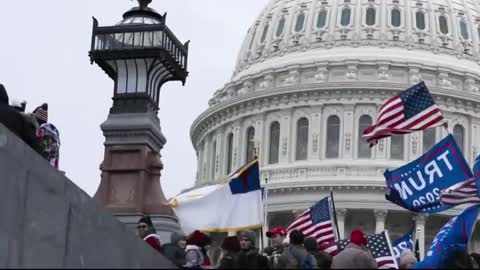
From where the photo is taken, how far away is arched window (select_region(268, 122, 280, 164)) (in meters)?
71.4

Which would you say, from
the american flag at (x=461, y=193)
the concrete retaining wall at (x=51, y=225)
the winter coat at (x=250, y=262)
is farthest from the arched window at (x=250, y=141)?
the winter coat at (x=250, y=262)

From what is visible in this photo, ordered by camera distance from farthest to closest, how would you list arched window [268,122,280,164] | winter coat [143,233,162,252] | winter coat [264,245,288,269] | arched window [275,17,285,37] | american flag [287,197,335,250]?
1. arched window [275,17,285,37]
2. arched window [268,122,280,164]
3. american flag [287,197,335,250]
4. winter coat [264,245,288,269]
5. winter coat [143,233,162,252]

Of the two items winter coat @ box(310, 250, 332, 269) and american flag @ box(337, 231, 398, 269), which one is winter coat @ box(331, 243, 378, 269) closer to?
winter coat @ box(310, 250, 332, 269)

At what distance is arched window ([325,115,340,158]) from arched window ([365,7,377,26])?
7005mm

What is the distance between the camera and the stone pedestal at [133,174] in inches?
599

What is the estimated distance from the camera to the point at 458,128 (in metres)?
70.7

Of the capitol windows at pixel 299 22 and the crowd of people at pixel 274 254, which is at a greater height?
the capitol windows at pixel 299 22

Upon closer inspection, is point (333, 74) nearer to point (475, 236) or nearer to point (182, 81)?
point (475, 236)

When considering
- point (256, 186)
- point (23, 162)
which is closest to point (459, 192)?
point (256, 186)

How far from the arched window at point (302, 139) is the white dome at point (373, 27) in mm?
3994

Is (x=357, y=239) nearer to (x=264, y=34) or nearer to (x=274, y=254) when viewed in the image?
(x=274, y=254)

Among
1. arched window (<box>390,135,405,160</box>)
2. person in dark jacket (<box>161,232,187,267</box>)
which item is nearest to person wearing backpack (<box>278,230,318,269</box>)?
person in dark jacket (<box>161,232,187,267</box>)

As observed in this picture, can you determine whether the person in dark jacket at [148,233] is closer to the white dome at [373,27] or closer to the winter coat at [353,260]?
the winter coat at [353,260]

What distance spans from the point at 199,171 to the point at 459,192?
61.1 meters
